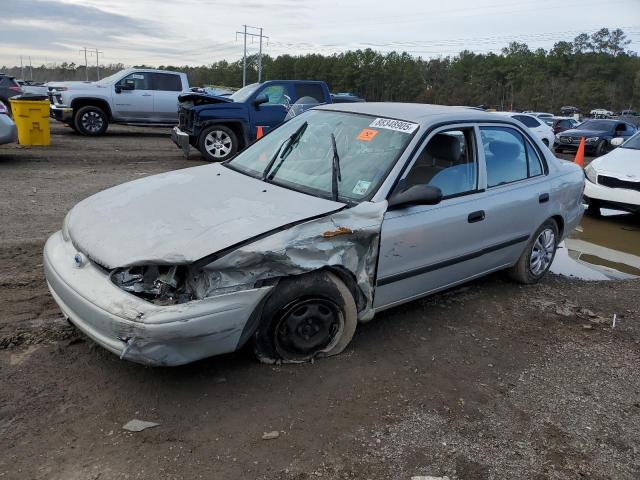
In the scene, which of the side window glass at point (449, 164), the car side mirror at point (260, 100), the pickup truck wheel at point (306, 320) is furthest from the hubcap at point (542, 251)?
the car side mirror at point (260, 100)

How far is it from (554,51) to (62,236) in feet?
338

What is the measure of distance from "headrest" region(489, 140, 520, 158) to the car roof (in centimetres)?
22

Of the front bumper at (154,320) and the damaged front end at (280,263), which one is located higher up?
the damaged front end at (280,263)

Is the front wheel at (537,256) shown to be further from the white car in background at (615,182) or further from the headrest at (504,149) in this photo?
the white car in background at (615,182)

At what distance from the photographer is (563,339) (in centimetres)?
416

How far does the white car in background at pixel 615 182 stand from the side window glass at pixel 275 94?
21.7 feet

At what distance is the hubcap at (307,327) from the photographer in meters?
Result: 3.27

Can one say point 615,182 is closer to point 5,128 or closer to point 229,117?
point 229,117

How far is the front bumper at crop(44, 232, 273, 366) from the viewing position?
276 centimetres

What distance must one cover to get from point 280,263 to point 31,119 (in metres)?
12.5

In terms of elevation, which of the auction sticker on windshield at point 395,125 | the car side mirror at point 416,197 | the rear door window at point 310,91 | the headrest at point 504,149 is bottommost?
the car side mirror at point 416,197

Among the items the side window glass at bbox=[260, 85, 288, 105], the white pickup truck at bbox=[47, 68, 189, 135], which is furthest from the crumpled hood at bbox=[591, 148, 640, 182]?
the white pickup truck at bbox=[47, 68, 189, 135]

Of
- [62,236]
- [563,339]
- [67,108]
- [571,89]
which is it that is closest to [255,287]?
[62,236]

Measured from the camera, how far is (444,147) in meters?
4.15
